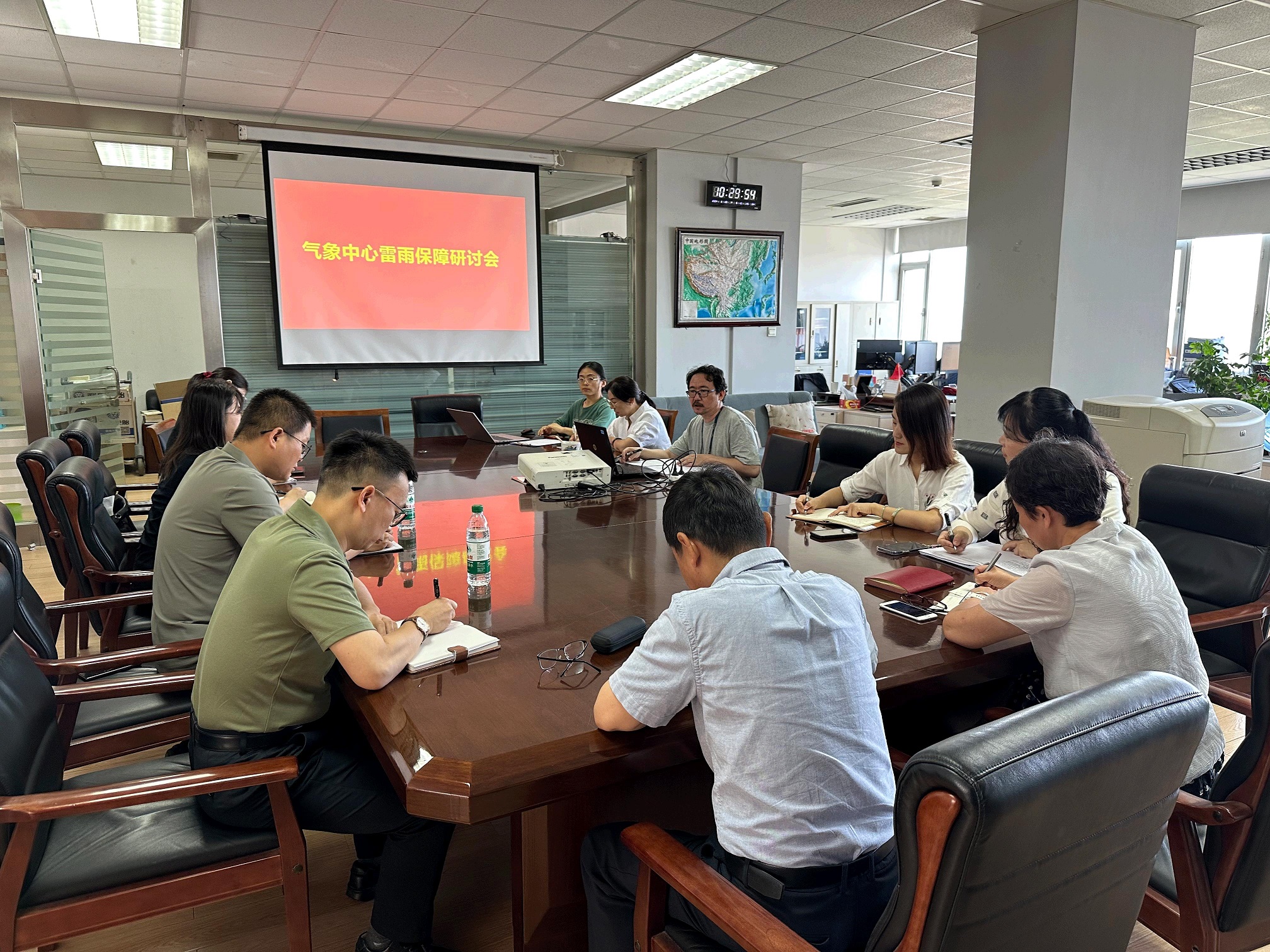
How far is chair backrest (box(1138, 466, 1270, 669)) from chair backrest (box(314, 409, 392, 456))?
4.11 m

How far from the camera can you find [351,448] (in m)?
1.79

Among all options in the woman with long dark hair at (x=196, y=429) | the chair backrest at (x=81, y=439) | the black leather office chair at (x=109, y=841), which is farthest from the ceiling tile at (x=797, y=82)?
the black leather office chair at (x=109, y=841)

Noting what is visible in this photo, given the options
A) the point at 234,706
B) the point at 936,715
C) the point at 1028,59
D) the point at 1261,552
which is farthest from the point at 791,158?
the point at 234,706

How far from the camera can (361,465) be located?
5.82 feet

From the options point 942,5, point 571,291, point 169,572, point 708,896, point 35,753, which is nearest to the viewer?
point 708,896

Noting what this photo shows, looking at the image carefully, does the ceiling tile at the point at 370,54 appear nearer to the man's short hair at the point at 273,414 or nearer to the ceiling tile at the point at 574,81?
the ceiling tile at the point at 574,81

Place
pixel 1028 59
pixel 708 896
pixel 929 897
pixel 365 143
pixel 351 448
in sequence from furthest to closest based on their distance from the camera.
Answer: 1. pixel 365 143
2. pixel 1028 59
3. pixel 351 448
4. pixel 708 896
5. pixel 929 897

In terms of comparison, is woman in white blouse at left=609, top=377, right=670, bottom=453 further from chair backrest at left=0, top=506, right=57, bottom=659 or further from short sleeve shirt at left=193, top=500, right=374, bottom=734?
short sleeve shirt at left=193, top=500, right=374, bottom=734

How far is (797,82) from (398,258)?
3130 mm

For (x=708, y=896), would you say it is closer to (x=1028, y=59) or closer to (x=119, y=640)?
(x=119, y=640)

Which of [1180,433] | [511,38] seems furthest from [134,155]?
[1180,433]

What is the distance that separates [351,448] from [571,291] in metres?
5.49

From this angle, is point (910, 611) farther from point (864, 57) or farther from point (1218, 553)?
point (864, 57)

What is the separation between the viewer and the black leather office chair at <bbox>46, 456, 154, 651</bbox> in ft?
8.61
